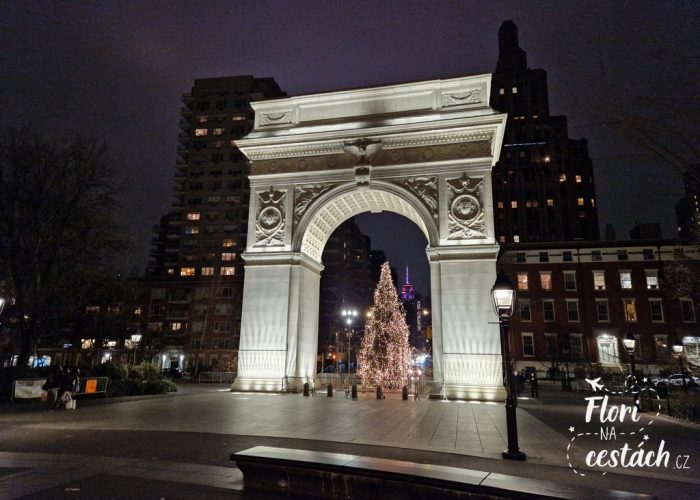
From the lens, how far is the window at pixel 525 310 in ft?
140

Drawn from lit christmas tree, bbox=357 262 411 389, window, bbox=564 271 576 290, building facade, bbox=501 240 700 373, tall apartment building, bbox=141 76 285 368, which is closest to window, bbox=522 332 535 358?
building facade, bbox=501 240 700 373

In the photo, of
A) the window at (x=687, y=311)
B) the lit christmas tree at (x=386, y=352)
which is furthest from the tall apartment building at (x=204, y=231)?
the window at (x=687, y=311)

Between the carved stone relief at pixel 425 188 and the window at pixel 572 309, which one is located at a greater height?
the carved stone relief at pixel 425 188

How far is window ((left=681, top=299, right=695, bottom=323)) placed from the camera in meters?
39.6

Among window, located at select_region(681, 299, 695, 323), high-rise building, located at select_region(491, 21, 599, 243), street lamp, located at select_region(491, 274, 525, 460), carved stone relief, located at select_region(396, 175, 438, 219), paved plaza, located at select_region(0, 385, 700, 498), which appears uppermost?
high-rise building, located at select_region(491, 21, 599, 243)

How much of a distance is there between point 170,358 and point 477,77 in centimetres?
5084

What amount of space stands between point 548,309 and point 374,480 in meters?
42.1

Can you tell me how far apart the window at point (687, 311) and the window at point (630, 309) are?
385cm

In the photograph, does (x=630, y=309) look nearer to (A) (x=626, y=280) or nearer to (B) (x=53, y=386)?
(A) (x=626, y=280)

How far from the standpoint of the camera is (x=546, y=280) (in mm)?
43438

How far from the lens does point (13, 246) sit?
1961 centimetres

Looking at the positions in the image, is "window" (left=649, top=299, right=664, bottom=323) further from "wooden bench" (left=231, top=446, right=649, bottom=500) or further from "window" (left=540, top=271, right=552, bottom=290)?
"wooden bench" (left=231, top=446, right=649, bottom=500)

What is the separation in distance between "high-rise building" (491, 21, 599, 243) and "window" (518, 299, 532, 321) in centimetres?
2402

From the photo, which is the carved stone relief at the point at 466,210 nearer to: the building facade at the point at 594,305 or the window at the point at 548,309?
the building facade at the point at 594,305
